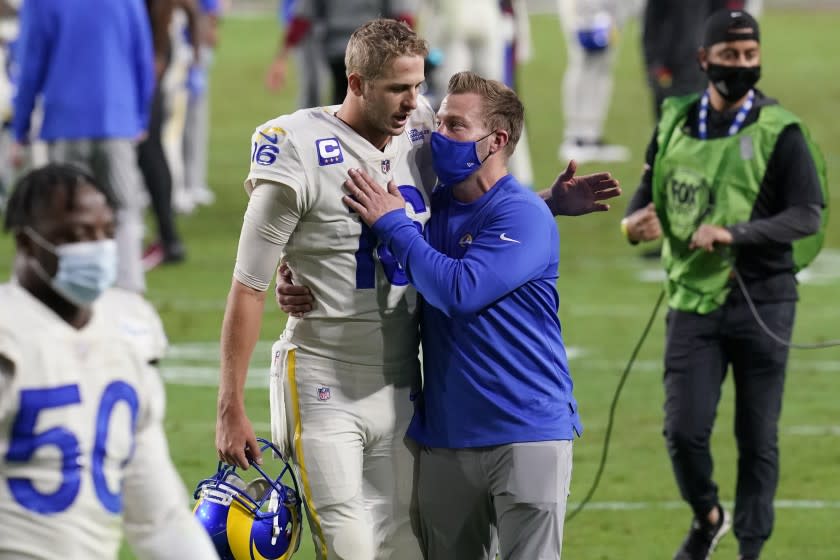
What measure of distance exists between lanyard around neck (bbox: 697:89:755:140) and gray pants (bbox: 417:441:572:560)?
5.96 feet

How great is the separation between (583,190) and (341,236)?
819 mm

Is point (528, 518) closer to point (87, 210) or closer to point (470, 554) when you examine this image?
point (470, 554)

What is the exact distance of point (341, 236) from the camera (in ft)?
15.9

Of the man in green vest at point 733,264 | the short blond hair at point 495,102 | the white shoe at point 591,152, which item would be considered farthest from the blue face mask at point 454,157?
the white shoe at point 591,152

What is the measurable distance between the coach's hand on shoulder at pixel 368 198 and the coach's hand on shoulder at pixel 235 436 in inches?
25.1

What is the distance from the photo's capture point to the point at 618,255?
41.9ft

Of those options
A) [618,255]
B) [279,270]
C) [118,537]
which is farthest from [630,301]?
[118,537]

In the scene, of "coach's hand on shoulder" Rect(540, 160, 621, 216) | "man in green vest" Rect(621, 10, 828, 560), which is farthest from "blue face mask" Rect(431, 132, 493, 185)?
"man in green vest" Rect(621, 10, 828, 560)

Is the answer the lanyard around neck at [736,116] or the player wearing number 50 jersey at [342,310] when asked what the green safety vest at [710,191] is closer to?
the lanyard around neck at [736,116]

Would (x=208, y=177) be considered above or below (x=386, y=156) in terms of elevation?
below

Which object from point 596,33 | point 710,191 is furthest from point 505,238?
point 596,33

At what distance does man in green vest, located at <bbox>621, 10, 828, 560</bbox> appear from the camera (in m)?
6.08

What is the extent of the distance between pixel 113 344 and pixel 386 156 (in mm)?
1559

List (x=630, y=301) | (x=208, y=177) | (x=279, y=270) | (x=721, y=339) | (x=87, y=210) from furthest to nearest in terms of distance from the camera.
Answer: (x=208, y=177)
(x=630, y=301)
(x=721, y=339)
(x=279, y=270)
(x=87, y=210)
